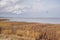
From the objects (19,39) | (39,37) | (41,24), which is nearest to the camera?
(19,39)

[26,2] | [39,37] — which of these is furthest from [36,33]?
[26,2]

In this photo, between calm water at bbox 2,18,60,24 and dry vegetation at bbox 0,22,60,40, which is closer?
dry vegetation at bbox 0,22,60,40

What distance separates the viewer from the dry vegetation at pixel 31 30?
1.77 m

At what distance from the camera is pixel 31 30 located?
1860 mm

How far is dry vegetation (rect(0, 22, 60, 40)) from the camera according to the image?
Answer: 1.77m

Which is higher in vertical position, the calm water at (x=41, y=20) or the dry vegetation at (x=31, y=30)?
the calm water at (x=41, y=20)

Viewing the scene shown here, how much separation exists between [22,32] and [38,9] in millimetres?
403

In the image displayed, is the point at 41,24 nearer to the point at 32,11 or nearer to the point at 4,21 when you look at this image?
the point at 32,11

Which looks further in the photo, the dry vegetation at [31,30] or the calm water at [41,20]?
the calm water at [41,20]

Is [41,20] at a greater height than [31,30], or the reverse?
[41,20]

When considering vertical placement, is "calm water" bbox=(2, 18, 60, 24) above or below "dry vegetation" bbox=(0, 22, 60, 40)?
above

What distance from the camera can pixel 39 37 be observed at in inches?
70.2

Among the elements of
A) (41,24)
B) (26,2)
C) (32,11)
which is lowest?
(41,24)

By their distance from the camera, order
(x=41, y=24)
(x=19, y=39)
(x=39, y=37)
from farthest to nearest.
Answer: (x=41, y=24), (x=39, y=37), (x=19, y=39)
